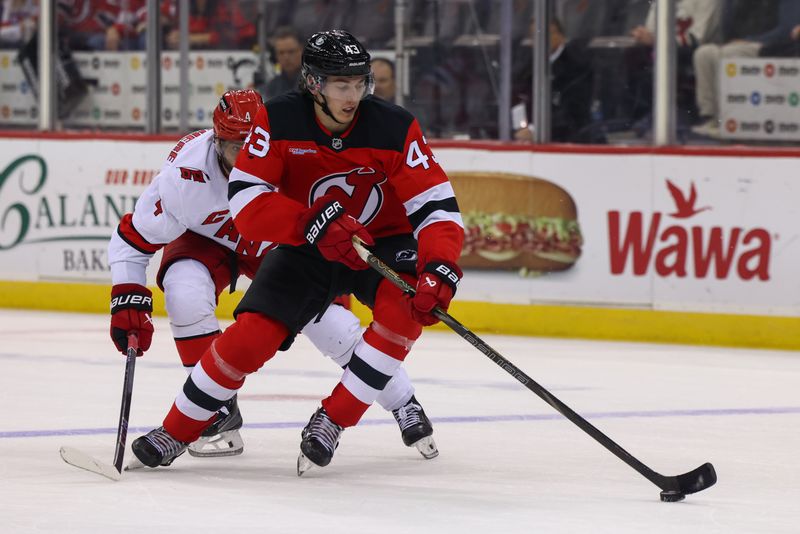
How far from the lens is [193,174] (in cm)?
440

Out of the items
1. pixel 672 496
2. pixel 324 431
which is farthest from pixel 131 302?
pixel 672 496

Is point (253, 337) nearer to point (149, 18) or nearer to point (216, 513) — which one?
point (216, 513)

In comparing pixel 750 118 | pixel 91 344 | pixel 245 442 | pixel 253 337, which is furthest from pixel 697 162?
pixel 253 337

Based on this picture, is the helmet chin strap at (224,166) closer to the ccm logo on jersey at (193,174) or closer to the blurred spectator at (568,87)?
the ccm logo on jersey at (193,174)

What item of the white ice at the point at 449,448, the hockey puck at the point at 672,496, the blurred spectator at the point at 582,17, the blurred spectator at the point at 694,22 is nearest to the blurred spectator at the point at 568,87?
the blurred spectator at the point at 582,17

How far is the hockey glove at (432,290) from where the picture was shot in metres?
3.90

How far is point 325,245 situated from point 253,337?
320 mm

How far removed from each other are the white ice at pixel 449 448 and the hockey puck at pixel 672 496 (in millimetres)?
48

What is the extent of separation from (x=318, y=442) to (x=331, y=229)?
22.2 inches

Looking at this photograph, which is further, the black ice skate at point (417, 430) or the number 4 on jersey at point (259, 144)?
the black ice skate at point (417, 430)

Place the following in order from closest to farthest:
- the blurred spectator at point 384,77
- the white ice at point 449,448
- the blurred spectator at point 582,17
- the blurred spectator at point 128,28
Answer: the white ice at point 449,448
the blurred spectator at point 582,17
the blurred spectator at point 384,77
the blurred spectator at point 128,28

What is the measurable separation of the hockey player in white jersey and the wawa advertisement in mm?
3046

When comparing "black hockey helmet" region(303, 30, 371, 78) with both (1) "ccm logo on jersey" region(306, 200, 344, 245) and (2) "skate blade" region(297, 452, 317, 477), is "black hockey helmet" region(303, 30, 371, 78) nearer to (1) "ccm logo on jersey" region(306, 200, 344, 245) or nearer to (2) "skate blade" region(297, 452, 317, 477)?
(1) "ccm logo on jersey" region(306, 200, 344, 245)

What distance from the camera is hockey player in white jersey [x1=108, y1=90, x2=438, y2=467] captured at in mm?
4324
